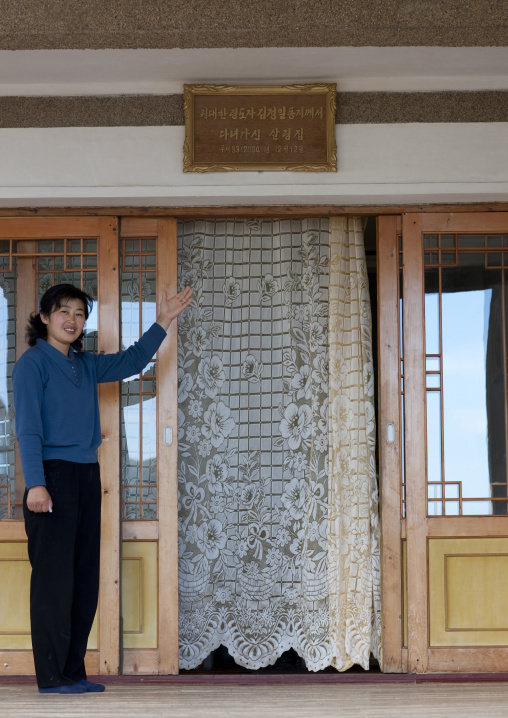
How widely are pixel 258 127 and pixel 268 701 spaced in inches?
89.3

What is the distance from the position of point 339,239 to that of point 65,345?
1338 millimetres

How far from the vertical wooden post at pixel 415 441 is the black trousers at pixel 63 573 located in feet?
4.28

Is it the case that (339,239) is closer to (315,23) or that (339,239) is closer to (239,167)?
(239,167)

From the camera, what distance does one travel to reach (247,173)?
11.0 ft

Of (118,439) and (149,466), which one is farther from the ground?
(118,439)

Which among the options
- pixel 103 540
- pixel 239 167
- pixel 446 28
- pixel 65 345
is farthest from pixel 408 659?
pixel 446 28

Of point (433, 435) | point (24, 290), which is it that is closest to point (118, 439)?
point (24, 290)

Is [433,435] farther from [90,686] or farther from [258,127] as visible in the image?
[90,686]

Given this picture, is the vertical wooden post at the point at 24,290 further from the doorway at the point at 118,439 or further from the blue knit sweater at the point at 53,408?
the blue knit sweater at the point at 53,408

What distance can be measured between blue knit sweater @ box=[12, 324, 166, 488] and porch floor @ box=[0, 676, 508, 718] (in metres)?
0.81

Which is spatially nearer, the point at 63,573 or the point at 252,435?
the point at 63,573

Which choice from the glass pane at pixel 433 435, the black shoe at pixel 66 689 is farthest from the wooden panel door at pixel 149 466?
the glass pane at pixel 433 435

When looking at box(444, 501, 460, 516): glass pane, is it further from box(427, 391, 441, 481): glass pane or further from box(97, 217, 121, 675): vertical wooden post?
box(97, 217, 121, 675): vertical wooden post

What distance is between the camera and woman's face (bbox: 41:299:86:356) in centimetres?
321
